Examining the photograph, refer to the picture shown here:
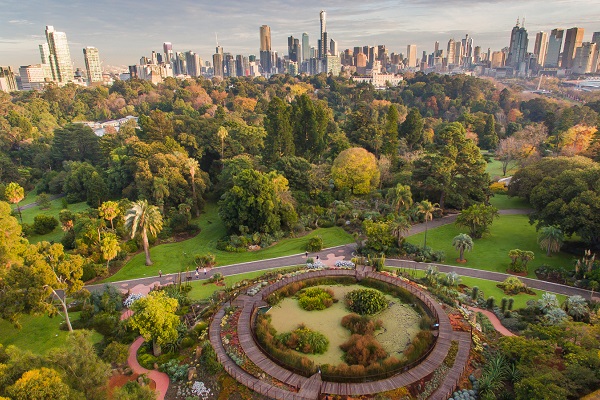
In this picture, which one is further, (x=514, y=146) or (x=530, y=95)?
(x=530, y=95)

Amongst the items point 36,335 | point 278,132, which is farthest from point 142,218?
point 278,132

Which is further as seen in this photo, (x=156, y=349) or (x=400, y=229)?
(x=400, y=229)

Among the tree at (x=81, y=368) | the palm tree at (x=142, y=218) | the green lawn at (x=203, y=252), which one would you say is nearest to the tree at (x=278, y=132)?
the green lawn at (x=203, y=252)

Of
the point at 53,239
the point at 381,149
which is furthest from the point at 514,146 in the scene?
the point at 53,239

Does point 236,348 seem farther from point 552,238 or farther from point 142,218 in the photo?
point 552,238

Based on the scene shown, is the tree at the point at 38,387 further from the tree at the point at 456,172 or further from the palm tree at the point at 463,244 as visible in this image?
the tree at the point at 456,172

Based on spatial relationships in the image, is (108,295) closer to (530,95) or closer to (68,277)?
(68,277)
